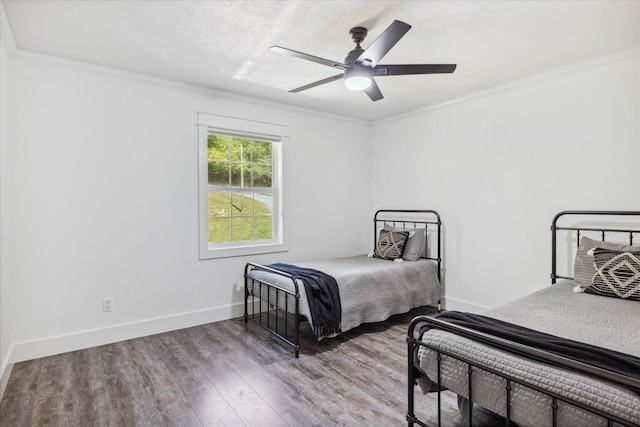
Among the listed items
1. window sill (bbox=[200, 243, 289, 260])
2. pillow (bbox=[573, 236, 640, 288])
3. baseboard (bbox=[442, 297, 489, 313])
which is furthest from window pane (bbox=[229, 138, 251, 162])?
pillow (bbox=[573, 236, 640, 288])

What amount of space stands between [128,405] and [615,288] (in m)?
3.18

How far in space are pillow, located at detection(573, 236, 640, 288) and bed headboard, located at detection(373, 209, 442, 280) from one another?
145 centimetres

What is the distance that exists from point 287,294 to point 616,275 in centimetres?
235

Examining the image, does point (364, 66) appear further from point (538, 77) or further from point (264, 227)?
point (264, 227)

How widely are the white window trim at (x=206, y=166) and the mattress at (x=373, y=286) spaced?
39 centimetres

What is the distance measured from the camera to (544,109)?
3197 millimetres

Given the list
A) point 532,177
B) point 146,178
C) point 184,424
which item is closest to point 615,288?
point 532,177

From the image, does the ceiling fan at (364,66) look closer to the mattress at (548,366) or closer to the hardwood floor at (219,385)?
the mattress at (548,366)

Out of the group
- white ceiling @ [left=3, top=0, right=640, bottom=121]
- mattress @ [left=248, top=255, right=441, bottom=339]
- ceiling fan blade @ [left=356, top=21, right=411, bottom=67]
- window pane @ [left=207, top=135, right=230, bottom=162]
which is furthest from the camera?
window pane @ [left=207, top=135, right=230, bottom=162]

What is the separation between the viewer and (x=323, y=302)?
2.91 metres

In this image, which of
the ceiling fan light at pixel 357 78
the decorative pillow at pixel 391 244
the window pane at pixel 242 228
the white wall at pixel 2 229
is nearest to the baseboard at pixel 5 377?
the white wall at pixel 2 229

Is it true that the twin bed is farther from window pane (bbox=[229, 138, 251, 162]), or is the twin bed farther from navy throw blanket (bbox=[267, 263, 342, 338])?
window pane (bbox=[229, 138, 251, 162])

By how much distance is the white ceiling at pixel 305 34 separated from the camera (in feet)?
6.95

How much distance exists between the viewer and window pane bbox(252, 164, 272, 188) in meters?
4.03
